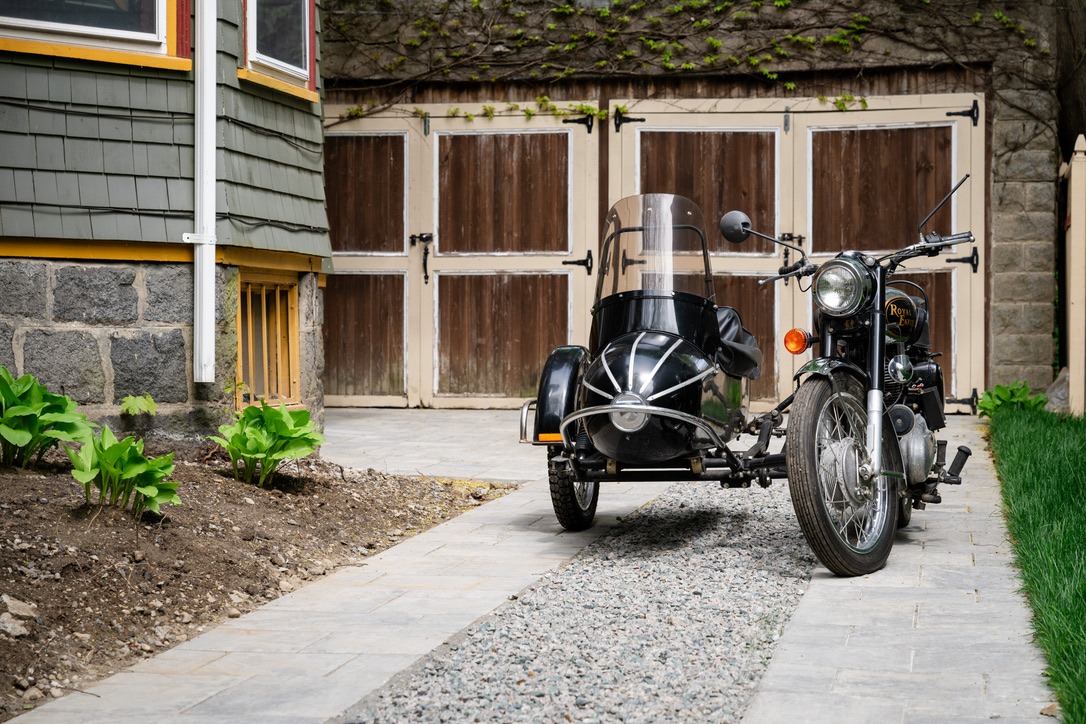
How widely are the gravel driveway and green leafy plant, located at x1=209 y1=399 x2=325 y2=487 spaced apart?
3.99 feet

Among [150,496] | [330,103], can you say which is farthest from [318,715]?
[330,103]

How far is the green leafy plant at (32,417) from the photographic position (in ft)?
13.8

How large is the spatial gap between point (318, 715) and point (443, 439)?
549 centimetres

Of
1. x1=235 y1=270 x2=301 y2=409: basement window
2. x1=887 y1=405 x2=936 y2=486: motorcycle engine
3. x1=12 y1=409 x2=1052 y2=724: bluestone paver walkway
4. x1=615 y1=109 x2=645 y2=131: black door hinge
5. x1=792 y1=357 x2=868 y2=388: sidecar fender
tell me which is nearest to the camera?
x1=12 y1=409 x2=1052 y2=724: bluestone paver walkway

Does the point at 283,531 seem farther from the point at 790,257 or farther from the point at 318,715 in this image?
the point at 790,257

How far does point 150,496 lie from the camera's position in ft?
12.6

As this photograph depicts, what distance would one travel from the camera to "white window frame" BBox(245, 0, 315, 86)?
6.21 metres

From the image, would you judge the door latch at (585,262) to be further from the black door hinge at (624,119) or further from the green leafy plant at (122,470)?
the green leafy plant at (122,470)

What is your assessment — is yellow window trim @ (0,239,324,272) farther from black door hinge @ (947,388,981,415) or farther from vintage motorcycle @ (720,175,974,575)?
black door hinge @ (947,388,981,415)

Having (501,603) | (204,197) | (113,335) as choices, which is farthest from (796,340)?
(113,335)

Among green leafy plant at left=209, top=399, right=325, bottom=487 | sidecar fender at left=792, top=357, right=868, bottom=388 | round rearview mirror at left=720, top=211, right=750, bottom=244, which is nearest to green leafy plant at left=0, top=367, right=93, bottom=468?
green leafy plant at left=209, top=399, right=325, bottom=487

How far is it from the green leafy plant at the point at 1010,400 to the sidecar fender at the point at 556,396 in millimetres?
4785

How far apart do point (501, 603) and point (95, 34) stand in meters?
3.54

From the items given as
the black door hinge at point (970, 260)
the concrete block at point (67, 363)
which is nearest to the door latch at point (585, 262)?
the black door hinge at point (970, 260)
